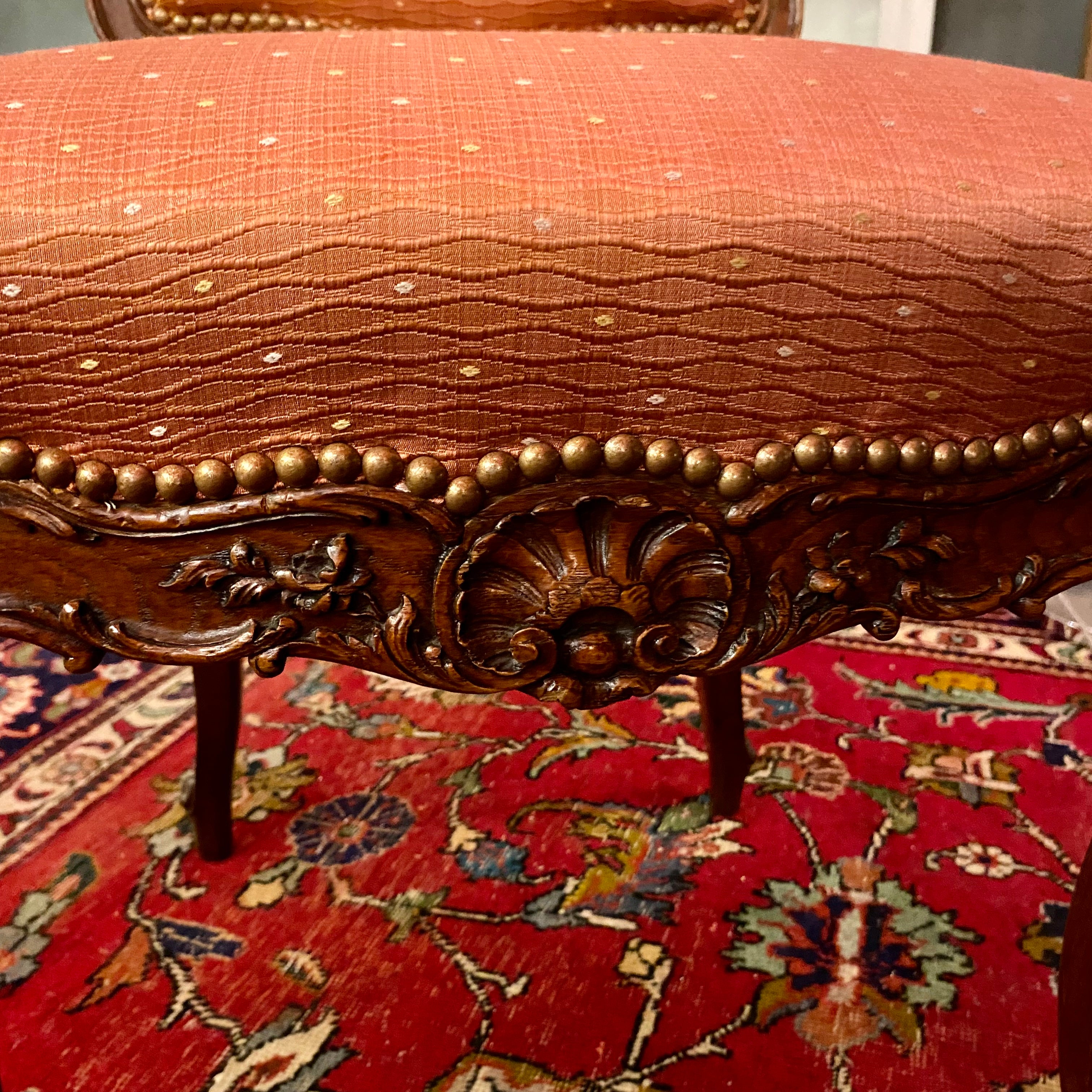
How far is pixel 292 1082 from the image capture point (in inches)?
21.5

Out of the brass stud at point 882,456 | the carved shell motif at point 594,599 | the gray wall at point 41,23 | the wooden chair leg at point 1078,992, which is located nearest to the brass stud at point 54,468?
the carved shell motif at point 594,599

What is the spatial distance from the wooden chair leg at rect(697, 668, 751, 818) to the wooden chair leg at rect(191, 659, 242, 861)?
323 mm

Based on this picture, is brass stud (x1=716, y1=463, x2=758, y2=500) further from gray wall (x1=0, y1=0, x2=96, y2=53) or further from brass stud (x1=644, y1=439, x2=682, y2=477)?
gray wall (x1=0, y1=0, x2=96, y2=53)

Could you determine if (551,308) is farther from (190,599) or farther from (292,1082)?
(292,1082)

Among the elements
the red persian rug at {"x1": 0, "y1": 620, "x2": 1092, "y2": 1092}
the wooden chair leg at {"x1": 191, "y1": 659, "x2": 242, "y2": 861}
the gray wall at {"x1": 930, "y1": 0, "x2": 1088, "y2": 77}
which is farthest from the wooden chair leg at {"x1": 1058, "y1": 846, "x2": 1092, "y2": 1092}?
the gray wall at {"x1": 930, "y1": 0, "x2": 1088, "y2": 77}

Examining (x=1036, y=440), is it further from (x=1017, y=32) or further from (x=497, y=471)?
(x=1017, y=32)

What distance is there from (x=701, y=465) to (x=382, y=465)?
8 centimetres

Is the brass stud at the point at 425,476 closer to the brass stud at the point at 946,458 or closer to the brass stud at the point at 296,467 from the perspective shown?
the brass stud at the point at 296,467

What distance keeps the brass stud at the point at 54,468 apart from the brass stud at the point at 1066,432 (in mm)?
270

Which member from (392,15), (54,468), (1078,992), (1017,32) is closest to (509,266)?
(54,468)

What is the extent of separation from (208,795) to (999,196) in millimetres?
626

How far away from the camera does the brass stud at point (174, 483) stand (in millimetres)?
258

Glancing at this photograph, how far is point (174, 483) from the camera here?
0.26 metres

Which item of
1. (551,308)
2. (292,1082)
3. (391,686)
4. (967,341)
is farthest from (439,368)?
(391,686)
